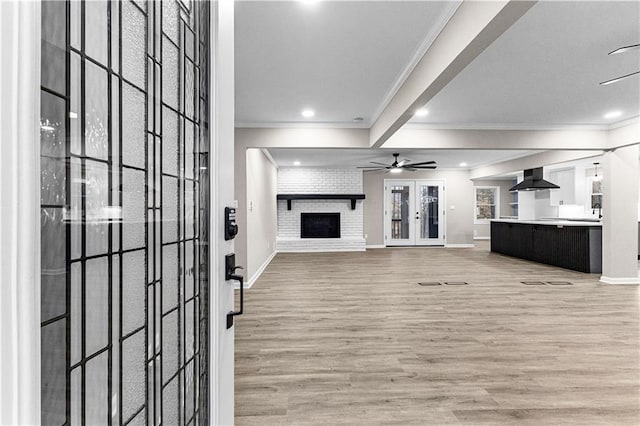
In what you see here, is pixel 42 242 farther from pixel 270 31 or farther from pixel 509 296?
pixel 509 296

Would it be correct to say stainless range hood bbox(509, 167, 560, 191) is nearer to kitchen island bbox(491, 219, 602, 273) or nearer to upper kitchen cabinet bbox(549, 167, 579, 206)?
kitchen island bbox(491, 219, 602, 273)

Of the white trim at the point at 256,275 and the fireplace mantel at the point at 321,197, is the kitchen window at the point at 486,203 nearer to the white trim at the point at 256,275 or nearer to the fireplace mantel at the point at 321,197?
the fireplace mantel at the point at 321,197

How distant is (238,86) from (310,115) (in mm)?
1325

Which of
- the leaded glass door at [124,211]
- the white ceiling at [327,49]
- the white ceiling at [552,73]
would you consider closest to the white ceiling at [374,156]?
the white ceiling at [552,73]

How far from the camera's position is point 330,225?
961 cm

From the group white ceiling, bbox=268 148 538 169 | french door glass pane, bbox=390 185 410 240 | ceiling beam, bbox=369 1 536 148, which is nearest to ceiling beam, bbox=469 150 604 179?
white ceiling, bbox=268 148 538 169

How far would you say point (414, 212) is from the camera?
33.5 ft

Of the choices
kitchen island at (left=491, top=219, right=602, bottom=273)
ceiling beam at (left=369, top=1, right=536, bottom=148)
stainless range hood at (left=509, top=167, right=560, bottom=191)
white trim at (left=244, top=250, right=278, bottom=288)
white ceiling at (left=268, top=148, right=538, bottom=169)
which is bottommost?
white trim at (left=244, top=250, right=278, bottom=288)

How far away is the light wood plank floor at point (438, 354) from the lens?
1.86 metres

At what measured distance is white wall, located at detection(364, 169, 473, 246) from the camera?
32.7 ft

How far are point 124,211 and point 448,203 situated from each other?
10647 mm

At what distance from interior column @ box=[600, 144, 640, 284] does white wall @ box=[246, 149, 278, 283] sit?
5633 mm

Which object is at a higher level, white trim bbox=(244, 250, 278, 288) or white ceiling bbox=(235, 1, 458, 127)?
white ceiling bbox=(235, 1, 458, 127)

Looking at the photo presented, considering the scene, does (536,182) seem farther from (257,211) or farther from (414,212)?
(257,211)
